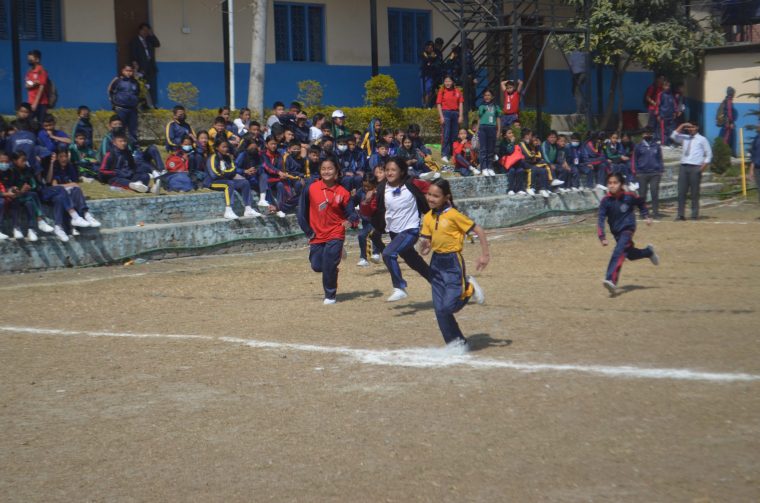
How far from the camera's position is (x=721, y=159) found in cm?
2712

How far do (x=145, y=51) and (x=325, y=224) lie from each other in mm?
12223

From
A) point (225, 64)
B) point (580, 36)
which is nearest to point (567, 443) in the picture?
point (225, 64)

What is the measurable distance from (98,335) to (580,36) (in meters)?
21.4

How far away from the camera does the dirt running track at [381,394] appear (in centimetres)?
623

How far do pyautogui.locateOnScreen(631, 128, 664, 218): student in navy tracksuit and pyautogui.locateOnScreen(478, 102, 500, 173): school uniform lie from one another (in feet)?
10.1

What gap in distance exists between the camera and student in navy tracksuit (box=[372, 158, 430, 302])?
39.8 feet

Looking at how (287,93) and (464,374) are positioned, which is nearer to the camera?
(464,374)

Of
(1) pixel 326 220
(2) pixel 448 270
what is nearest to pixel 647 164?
(1) pixel 326 220

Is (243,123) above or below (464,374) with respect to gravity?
above

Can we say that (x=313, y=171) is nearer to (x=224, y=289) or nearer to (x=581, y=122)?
(x=224, y=289)

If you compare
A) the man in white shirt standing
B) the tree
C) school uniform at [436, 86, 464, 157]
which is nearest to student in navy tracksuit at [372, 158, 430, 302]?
the man in white shirt standing

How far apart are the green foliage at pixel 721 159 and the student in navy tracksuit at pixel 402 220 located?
16.8 metres

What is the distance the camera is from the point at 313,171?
18.9 meters

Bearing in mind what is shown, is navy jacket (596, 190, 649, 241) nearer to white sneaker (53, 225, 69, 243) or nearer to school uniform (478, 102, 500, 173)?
white sneaker (53, 225, 69, 243)
